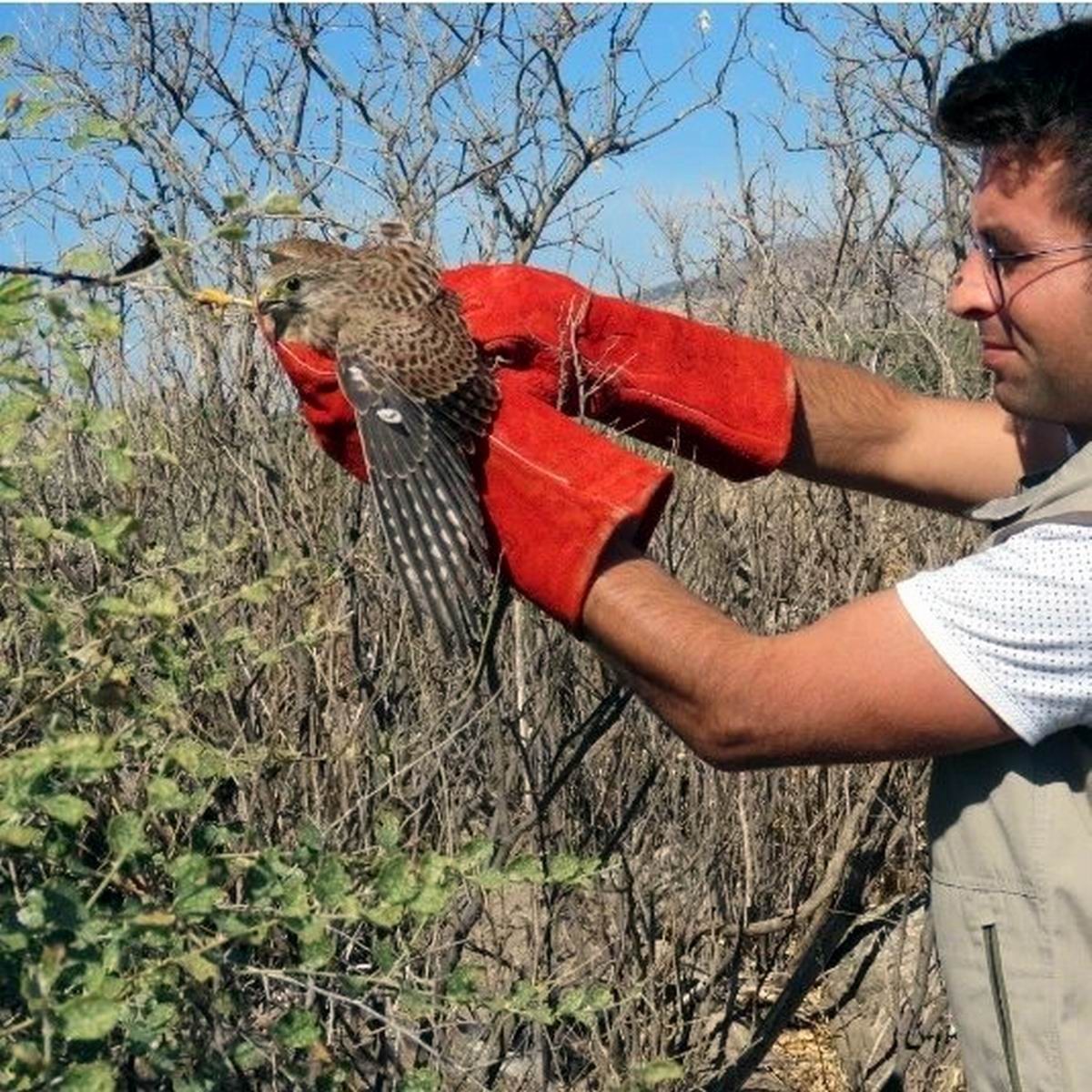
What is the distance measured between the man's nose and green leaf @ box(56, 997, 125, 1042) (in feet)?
4.45

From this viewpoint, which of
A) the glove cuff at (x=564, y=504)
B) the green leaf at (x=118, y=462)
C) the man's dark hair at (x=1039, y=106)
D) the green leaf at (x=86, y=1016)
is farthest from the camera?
the glove cuff at (x=564, y=504)

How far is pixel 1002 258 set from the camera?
93.0 inches

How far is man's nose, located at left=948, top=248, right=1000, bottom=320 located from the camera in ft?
7.82

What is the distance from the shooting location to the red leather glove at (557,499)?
2438 millimetres

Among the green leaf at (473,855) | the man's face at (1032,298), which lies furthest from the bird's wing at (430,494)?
the man's face at (1032,298)

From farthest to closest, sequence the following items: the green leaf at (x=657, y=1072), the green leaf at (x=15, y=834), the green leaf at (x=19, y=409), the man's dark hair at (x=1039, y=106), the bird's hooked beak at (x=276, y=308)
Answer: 1. the bird's hooked beak at (x=276, y=308)
2. the green leaf at (x=657, y=1072)
3. the man's dark hair at (x=1039, y=106)
4. the green leaf at (x=19, y=409)
5. the green leaf at (x=15, y=834)

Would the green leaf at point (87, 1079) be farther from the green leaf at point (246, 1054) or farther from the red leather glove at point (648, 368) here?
the red leather glove at point (648, 368)

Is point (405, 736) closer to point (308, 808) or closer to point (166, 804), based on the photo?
point (308, 808)

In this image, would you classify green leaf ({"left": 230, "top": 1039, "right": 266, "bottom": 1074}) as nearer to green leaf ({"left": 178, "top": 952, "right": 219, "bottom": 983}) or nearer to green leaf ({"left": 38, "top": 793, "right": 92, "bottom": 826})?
green leaf ({"left": 178, "top": 952, "right": 219, "bottom": 983})

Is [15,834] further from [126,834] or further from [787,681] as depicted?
[787,681]

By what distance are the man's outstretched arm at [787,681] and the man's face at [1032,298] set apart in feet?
1.16

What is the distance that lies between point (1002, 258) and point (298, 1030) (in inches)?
49.6

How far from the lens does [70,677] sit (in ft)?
6.89

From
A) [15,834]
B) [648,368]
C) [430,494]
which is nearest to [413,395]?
[430,494]
